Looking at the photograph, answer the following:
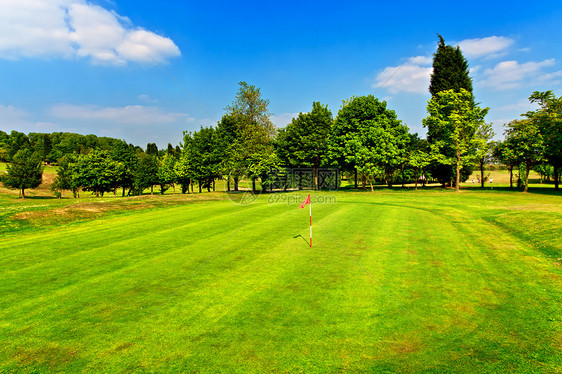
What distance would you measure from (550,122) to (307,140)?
41.2m

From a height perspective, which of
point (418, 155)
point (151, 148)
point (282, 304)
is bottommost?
point (282, 304)

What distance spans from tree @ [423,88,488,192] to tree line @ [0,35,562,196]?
19 cm

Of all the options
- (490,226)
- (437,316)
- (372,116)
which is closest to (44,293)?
(437,316)

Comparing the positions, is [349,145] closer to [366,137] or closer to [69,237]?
[366,137]

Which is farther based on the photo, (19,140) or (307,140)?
(19,140)

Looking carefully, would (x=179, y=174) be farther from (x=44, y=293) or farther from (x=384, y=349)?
(x=384, y=349)

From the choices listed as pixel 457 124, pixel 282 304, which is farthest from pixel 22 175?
pixel 457 124

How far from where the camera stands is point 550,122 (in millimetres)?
42281

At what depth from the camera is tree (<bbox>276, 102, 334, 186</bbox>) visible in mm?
63188

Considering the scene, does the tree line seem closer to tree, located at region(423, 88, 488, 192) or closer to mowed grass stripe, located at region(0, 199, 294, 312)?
tree, located at region(423, 88, 488, 192)

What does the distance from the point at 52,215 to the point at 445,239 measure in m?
29.3

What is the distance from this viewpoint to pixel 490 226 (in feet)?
63.9

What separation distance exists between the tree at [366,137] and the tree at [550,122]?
808 inches

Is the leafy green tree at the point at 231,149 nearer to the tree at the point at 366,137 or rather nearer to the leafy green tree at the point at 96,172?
the tree at the point at 366,137
